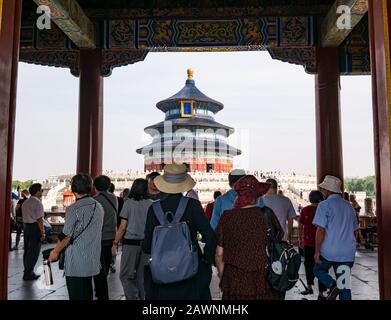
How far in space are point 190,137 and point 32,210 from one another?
2468 cm

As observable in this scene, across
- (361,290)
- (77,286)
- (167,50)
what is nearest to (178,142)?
(167,50)

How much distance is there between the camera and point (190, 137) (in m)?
31.0

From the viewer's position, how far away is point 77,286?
353 centimetres

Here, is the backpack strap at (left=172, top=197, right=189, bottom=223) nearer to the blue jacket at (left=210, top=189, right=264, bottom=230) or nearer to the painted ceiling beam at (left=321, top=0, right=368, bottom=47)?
the blue jacket at (left=210, top=189, right=264, bottom=230)

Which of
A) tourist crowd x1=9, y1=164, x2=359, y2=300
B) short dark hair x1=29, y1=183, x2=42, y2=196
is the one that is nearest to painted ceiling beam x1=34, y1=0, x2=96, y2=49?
short dark hair x1=29, y1=183, x2=42, y2=196

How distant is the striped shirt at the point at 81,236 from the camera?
346 centimetres

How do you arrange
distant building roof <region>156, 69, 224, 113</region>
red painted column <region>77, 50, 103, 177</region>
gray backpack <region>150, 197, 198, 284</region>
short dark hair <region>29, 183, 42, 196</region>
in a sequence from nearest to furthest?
gray backpack <region>150, 197, 198, 284</region>
short dark hair <region>29, 183, 42, 196</region>
red painted column <region>77, 50, 103, 177</region>
distant building roof <region>156, 69, 224, 113</region>

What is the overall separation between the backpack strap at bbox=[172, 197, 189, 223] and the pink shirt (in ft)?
13.6

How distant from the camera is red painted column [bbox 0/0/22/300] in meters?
3.29

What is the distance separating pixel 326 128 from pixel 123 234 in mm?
5779

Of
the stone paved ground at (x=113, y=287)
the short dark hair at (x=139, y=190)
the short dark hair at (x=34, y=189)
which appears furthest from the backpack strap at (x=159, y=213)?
the short dark hair at (x=34, y=189)

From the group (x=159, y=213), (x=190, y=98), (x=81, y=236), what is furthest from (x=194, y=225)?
(x=190, y=98)

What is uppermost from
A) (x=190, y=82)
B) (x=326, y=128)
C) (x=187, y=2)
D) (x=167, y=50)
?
(x=190, y=82)
